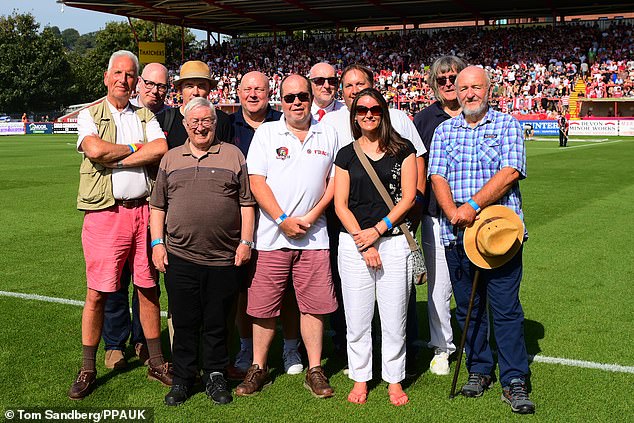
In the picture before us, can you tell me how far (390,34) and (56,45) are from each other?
3601 centimetres

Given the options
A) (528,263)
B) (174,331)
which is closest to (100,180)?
(174,331)

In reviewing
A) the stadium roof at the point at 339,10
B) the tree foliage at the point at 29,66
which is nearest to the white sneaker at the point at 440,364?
the stadium roof at the point at 339,10

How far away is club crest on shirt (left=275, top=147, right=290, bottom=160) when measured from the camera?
4570mm

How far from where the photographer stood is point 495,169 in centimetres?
445

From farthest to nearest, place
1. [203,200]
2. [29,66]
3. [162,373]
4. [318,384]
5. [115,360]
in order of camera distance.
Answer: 1. [29,66]
2. [115,360]
3. [162,373]
4. [318,384]
5. [203,200]

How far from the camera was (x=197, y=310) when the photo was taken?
15.2 ft

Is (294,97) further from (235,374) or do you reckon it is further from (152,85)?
(235,374)

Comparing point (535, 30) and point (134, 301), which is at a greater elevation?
point (535, 30)

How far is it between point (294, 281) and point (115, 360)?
1587mm

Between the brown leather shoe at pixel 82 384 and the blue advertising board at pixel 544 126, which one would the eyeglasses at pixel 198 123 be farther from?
the blue advertising board at pixel 544 126

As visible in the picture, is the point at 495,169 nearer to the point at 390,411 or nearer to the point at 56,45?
the point at 390,411

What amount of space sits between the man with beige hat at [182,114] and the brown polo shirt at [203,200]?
39 cm

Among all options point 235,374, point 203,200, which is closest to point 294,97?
point 203,200

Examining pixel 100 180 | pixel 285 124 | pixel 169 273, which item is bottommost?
pixel 169 273
